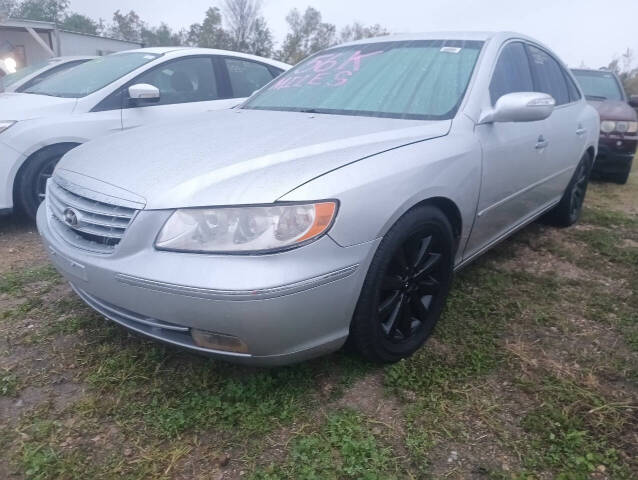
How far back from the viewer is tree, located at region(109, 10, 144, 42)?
56906 millimetres

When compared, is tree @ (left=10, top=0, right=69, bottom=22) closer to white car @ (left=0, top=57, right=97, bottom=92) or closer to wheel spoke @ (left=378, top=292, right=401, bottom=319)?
white car @ (left=0, top=57, right=97, bottom=92)

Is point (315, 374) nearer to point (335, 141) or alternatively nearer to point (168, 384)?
point (168, 384)

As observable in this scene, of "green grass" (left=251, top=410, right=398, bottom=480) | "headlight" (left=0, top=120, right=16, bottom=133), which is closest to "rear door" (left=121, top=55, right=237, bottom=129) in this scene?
"headlight" (left=0, top=120, right=16, bottom=133)

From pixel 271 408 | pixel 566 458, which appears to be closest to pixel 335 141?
pixel 271 408

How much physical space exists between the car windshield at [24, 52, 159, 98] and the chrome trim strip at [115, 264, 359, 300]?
9.60 ft

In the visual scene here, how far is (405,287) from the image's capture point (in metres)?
2.10

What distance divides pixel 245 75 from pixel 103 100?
1.48 m

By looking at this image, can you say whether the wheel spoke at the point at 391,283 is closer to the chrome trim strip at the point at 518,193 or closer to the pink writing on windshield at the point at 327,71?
the chrome trim strip at the point at 518,193

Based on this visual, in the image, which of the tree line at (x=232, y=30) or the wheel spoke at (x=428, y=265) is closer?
the wheel spoke at (x=428, y=265)

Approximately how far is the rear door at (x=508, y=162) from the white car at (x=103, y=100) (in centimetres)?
223

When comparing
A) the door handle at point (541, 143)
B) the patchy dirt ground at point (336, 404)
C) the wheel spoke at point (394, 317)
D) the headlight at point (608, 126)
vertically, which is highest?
the door handle at point (541, 143)

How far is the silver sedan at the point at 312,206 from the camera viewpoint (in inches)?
63.2

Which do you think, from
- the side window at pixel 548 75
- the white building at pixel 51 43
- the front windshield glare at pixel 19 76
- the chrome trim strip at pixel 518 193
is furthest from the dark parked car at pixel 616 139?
the white building at pixel 51 43

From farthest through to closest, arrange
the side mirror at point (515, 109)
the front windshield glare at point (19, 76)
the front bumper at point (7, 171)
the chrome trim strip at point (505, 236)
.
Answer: the front windshield glare at point (19, 76)
the front bumper at point (7, 171)
the chrome trim strip at point (505, 236)
the side mirror at point (515, 109)
